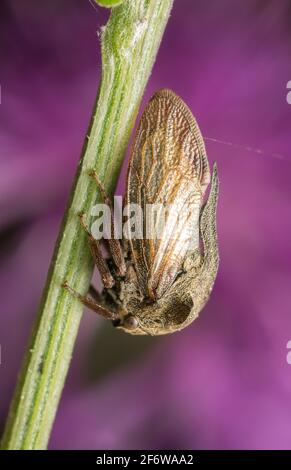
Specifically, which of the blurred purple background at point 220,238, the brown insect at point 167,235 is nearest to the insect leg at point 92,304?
the brown insect at point 167,235

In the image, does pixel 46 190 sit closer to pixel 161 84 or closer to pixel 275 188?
pixel 161 84

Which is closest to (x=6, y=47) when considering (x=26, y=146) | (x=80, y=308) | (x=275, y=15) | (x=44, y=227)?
(x=26, y=146)

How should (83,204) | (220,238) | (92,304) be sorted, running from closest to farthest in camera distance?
(83,204) → (92,304) → (220,238)

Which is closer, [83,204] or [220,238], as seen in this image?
[83,204]

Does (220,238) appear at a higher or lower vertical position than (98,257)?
higher

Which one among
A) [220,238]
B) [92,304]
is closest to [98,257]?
[92,304]
